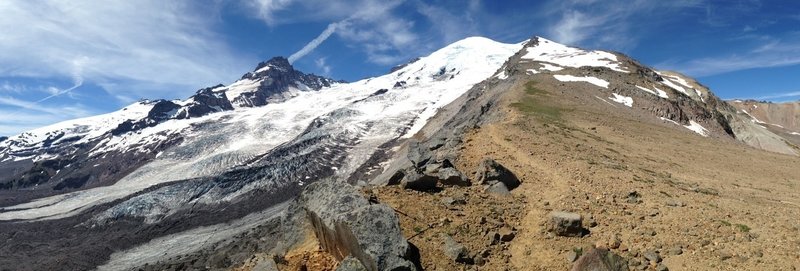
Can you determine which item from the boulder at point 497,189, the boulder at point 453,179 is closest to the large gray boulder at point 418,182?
the boulder at point 453,179

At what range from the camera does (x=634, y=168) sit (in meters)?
30.8

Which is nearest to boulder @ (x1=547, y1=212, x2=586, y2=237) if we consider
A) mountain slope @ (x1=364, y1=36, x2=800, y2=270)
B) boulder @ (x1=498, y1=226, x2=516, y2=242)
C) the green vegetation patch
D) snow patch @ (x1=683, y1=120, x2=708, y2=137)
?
mountain slope @ (x1=364, y1=36, x2=800, y2=270)

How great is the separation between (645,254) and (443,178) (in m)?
8.51

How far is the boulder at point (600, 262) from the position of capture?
14281 millimetres

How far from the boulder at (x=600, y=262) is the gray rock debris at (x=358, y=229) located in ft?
15.6

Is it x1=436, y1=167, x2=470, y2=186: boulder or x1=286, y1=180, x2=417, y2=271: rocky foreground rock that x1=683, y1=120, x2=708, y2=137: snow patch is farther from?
x1=286, y1=180, x2=417, y2=271: rocky foreground rock

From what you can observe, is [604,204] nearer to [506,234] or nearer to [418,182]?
[506,234]

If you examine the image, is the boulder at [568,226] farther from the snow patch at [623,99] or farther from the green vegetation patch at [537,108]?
the snow patch at [623,99]

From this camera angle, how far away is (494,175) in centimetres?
2230

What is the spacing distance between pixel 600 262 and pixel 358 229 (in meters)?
6.93

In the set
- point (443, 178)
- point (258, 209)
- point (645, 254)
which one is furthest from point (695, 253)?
point (258, 209)

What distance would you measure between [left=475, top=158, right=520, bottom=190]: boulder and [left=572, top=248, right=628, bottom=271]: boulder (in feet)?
25.7

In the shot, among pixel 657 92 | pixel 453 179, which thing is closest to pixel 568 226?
pixel 453 179

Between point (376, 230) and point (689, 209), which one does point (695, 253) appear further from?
point (376, 230)
